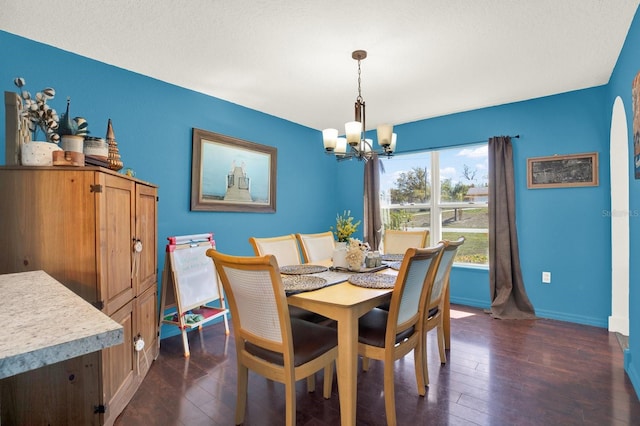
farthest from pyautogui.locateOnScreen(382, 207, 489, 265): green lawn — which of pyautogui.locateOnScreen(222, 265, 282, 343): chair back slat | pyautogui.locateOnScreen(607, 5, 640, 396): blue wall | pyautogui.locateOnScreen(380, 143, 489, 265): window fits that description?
pyautogui.locateOnScreen(222, 265, 282, 343): chair back slat

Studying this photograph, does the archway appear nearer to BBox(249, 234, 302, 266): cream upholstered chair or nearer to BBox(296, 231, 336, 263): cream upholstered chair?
BBox(296, 231, 336, 263): cream upholstered chair

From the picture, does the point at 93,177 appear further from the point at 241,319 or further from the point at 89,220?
the point at 241,319

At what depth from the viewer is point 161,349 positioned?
108 inches

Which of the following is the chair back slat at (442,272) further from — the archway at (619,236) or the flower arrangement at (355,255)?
the archway at (619,236)

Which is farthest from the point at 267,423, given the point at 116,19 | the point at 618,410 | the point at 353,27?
the point at 116,19

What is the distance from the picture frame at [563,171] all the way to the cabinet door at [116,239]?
3829 mm

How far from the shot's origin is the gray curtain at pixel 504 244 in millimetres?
3467

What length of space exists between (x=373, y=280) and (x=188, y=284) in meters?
1.76

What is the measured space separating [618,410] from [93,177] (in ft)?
10.4

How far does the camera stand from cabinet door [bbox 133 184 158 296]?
2.16 meters

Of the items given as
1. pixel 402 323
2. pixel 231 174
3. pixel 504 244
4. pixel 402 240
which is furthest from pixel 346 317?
pixel 504 244

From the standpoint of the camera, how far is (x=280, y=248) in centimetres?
270

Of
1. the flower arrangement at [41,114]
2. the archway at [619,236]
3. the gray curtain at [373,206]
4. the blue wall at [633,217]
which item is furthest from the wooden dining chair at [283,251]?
the archway at [619,236]

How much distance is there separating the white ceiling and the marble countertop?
1.77m
